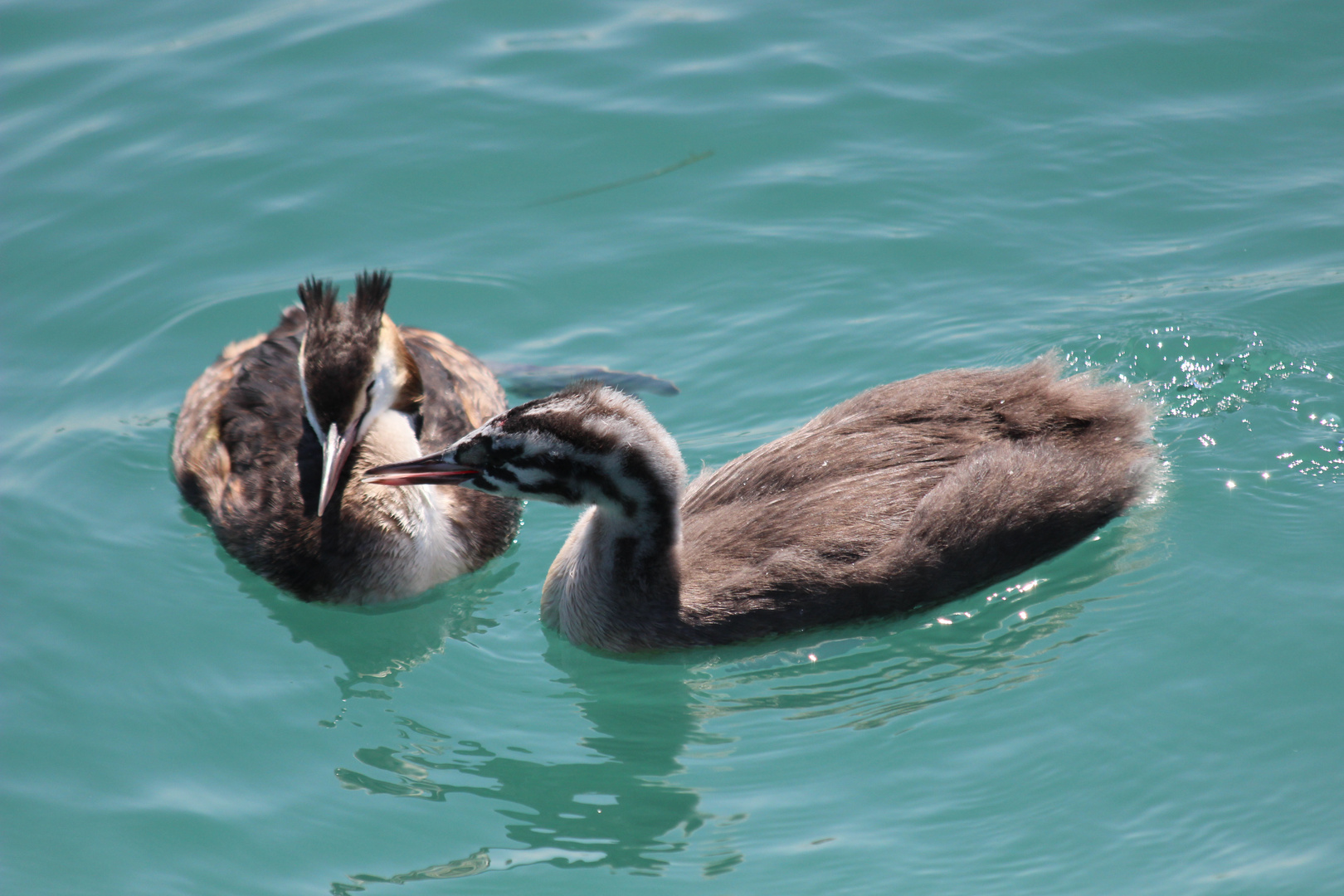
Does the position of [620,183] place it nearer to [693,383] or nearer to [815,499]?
[693,383]

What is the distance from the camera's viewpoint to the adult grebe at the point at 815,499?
6.46m

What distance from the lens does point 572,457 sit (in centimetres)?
643

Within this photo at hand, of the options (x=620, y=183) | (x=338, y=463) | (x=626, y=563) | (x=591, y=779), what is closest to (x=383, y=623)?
(x=338, y=463)

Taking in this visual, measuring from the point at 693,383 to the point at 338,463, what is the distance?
8.38 feet

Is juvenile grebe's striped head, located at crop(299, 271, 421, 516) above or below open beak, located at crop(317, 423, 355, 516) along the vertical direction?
above

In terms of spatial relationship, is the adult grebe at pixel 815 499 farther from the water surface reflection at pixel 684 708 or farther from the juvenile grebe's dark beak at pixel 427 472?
the water surface reflection at pixel 684 708

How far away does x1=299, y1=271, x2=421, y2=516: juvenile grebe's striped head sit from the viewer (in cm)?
707

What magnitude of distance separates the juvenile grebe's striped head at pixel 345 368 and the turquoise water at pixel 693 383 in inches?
38.2

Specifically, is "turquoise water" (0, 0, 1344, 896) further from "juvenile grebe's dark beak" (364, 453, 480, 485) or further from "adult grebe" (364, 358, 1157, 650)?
"juvenile grebe's dark beak" (364, 453, 480, 485)

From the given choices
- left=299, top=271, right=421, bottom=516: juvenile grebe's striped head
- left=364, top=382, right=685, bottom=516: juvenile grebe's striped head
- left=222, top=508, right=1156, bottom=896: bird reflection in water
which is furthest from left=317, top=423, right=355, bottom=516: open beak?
left=222, top=508, right=1156, bottom=896: bird reflection in water

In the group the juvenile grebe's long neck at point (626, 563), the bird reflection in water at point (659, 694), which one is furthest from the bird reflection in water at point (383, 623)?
the juvenile grebe's long neck at point (626, 563)

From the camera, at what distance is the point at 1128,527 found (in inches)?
283

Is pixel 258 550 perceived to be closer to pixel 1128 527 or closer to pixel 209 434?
pixel 209 434

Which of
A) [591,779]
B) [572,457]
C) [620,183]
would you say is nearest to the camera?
[591,779]
